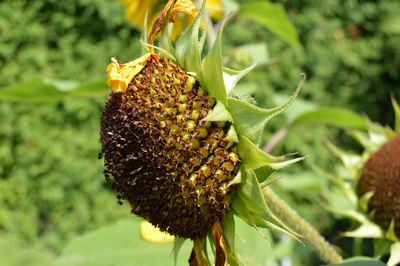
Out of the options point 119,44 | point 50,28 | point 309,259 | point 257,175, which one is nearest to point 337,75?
point 119,44

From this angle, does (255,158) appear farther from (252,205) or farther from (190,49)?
(190,49)

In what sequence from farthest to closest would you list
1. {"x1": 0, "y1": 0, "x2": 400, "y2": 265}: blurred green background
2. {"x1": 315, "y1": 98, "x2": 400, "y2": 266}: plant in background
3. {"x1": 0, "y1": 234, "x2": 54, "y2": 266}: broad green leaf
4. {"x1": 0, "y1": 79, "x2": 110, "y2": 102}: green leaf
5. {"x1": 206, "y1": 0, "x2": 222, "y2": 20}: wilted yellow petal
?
{"x1": 0, "y1": 0, "x2": 400, "y2": 265}: blurred green background → {"x1": 206, "y1": 0, "x2": 222, "y2": 20}: wilted yellow petal → {"x1": 0, "y1": 79, "x2": 110, "y2": 102}: green leaf → {"x1": 315, "y1": 98, "x2": 400, "y2": 266}: plant in background → {"x1": 0, "y1": 234, "x2": 54, "y2": 266}: broad green leaf

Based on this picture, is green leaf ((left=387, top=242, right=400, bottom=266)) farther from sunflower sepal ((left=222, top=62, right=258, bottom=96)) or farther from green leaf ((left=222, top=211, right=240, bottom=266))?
sunflower sepal ((left=222, top=62, right=258, bottom=96))

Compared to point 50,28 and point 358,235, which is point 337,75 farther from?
point 358,235

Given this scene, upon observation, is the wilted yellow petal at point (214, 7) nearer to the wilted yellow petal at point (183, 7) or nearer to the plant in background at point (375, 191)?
the plant in background at point (375, 191)

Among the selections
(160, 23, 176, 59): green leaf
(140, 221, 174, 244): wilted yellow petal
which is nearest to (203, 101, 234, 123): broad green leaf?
(160, 23, 176, 59): green leaf

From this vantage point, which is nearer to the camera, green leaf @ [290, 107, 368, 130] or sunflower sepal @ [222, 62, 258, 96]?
sunflower sepal @ [222, 62, 258, 96]

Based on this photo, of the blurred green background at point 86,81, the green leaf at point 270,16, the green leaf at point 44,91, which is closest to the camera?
the green leaf at point 44,91

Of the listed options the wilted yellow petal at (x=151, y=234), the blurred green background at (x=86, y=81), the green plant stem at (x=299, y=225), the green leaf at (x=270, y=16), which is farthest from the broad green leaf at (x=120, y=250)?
the blurred green background at (x=86, y=81)
